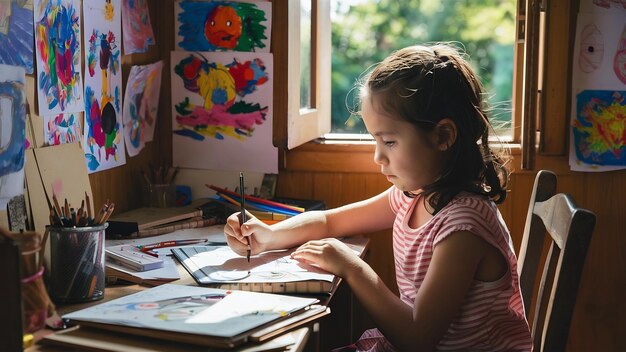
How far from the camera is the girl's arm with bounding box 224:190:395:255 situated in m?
1.66

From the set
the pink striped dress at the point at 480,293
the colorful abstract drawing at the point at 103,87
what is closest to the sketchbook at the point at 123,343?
the pink striped dress at the point at 480,293

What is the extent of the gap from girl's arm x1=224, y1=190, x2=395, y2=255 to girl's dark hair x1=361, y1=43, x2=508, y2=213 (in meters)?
0.29

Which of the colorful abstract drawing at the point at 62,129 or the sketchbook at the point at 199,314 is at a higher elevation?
the colorful abstract drawing at the point at 62,129

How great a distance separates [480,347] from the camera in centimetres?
145

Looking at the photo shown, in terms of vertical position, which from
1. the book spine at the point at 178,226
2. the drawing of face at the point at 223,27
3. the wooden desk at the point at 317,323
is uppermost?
the drawing of face at the point at 223,27

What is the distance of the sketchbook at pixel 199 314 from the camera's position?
3.64 ft

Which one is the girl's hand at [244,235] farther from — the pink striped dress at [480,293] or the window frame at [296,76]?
the window frame at [296,76]

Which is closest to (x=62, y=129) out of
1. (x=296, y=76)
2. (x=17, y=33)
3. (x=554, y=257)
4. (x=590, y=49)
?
(x=17, y=33)

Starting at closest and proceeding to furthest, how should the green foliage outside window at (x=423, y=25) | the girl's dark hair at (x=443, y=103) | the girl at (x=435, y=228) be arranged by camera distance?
the girl at (x=435, y=228) → the girl's dark hair at (x=443, y=103) → the green foliage outside window at (x=423, y=25)

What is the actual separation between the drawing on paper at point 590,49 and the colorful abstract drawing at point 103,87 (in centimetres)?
119

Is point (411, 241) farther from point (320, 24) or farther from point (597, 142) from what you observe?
point (320, 24)

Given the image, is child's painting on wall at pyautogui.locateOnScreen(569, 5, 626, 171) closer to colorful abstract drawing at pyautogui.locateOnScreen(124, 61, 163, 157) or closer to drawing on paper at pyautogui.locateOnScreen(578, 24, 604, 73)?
drawing on paper at pyautogui.locateOnScreen(578, 24, 604, 73)

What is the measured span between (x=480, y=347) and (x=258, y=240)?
1.65 ft

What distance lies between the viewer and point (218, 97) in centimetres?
223
